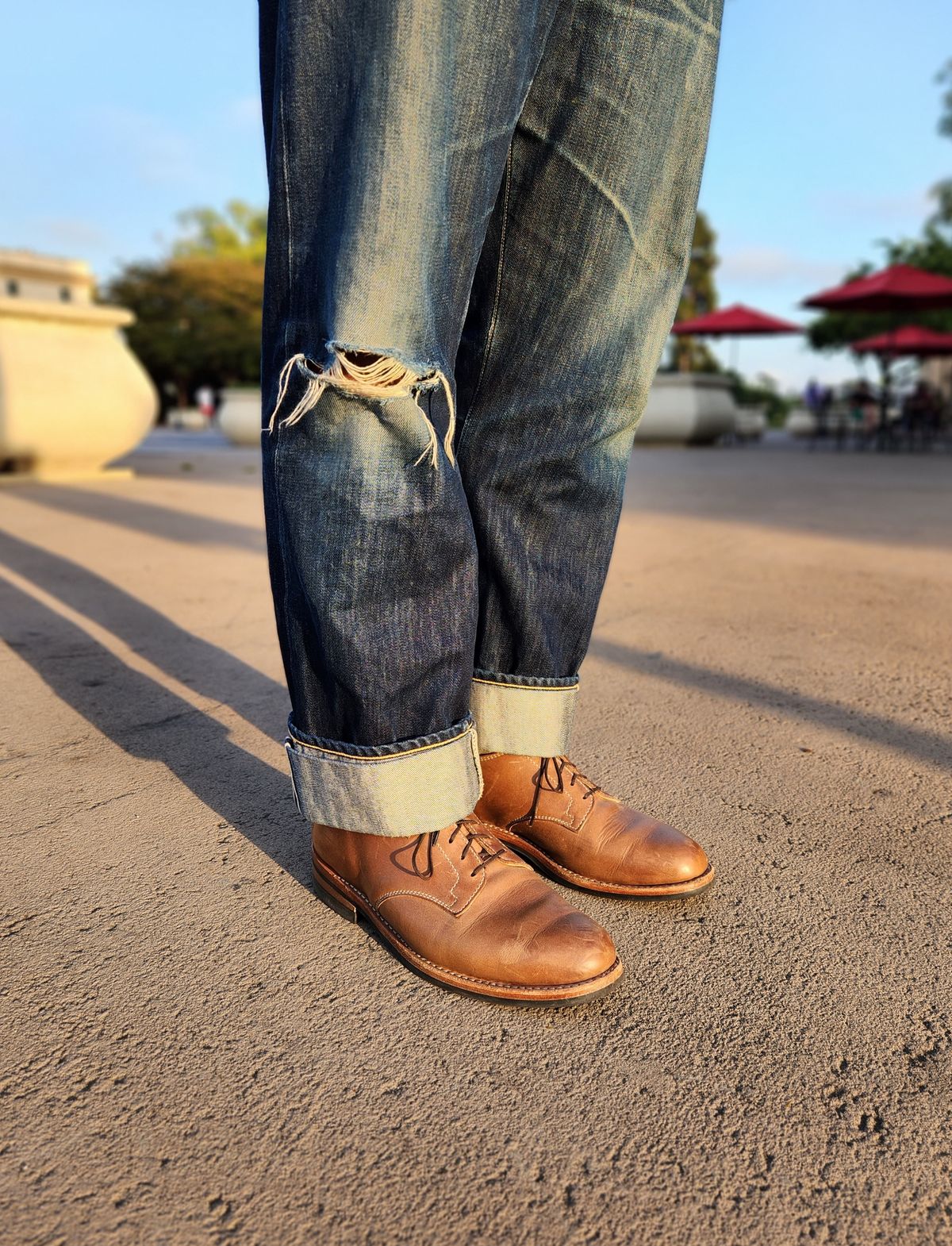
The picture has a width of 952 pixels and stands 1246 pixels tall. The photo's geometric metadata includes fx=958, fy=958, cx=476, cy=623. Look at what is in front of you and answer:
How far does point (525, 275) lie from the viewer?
45.7 inches

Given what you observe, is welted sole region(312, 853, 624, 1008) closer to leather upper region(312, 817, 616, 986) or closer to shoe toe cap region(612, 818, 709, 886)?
leather upper region(312, 817, 616, 986)

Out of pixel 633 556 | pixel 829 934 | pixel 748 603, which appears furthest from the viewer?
pixel 633 556

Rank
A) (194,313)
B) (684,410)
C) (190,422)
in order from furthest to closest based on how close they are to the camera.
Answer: (194,313) → (190,422) → (684,410)

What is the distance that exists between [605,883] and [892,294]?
40.8ft

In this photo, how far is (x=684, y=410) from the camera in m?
12.8

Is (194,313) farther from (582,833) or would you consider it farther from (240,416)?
(582,833)

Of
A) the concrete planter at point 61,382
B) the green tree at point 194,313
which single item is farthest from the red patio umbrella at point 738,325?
the green tree at point 194,313

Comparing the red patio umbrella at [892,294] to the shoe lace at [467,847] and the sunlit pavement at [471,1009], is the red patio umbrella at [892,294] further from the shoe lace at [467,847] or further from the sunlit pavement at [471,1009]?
the shoe lace at [467,847]

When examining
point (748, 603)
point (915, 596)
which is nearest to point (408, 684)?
point (748, 603)

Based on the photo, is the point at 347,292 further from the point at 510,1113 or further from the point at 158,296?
the point at 158,296

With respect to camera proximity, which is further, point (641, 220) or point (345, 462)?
point (641, 220)

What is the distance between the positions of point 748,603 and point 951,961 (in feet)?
6.38

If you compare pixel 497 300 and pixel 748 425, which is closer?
pixel 497 300

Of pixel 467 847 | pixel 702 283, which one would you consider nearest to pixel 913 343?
pixel 467 847
